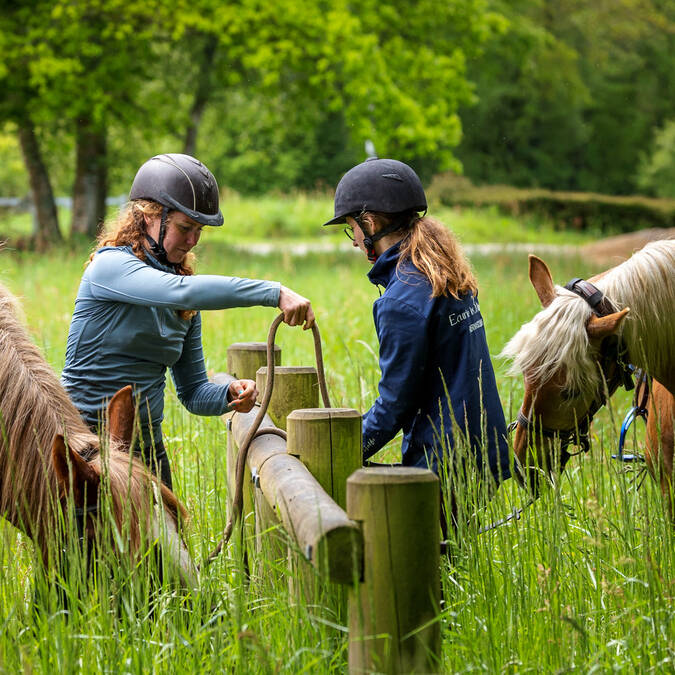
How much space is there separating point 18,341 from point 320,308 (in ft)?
21.2

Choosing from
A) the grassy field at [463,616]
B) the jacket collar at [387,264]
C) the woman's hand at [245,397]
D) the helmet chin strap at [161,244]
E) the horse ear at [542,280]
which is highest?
the helmet chin strap at [161,244]

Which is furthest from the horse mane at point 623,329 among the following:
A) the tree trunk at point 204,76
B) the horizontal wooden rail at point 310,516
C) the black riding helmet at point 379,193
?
the tree trunk at point 204,76

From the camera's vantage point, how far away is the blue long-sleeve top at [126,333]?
113 inches

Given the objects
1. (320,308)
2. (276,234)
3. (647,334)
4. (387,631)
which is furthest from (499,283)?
(276,234)

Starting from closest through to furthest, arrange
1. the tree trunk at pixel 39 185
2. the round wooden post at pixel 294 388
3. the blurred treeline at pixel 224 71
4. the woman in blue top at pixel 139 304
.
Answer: the woman in blue top at pixel 139 304
the round wooden post at pixel 294 388
the blurred treeline at pixel 224 71
the tree trunk at pixel 39 185

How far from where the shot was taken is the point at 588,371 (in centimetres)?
307

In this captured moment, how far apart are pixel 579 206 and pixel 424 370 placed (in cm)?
3087

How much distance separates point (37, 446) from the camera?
2256 mm

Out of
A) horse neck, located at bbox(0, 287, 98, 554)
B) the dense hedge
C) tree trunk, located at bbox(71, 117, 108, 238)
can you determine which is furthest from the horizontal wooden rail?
the dense hedge

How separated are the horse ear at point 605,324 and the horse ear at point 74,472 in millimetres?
1799

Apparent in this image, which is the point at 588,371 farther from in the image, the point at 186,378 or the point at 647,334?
the point at 186,378

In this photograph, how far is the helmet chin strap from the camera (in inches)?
123

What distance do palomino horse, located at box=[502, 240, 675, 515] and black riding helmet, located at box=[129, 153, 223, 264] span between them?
1251 millimetres

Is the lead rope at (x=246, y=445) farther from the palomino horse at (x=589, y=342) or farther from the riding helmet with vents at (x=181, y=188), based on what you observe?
the palomino horse at (x=589, y=342)
